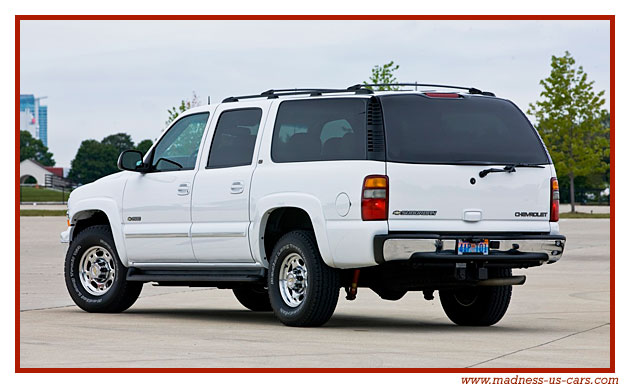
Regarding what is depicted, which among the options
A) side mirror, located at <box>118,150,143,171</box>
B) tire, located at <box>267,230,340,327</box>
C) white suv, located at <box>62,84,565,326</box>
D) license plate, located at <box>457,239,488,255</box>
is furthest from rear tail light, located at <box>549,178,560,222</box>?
side mirror, located at <box>118,150,143,171</box>

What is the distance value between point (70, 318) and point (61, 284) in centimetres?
458

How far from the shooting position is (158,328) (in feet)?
38.2

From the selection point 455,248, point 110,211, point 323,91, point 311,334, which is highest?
point 323,91

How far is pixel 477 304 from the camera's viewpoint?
12.4 m

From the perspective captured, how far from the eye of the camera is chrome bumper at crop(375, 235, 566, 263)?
10.8 meters

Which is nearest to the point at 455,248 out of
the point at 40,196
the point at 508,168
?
the point at 508,168

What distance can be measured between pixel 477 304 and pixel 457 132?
1895mm

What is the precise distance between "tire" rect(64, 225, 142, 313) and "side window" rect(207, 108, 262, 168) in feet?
5.56

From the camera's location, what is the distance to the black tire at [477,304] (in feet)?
40.4

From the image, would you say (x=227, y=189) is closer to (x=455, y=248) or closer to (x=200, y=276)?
(x=200, y=276)

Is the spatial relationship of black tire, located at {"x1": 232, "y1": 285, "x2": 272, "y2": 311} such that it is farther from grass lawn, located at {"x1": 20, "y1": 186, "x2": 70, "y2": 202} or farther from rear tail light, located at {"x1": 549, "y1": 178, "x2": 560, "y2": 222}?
grass lawn, located at {"x1": 20, "y1": 186, "x2": 70, "y2": 202}

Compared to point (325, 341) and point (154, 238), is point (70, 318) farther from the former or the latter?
point (325, 341)
